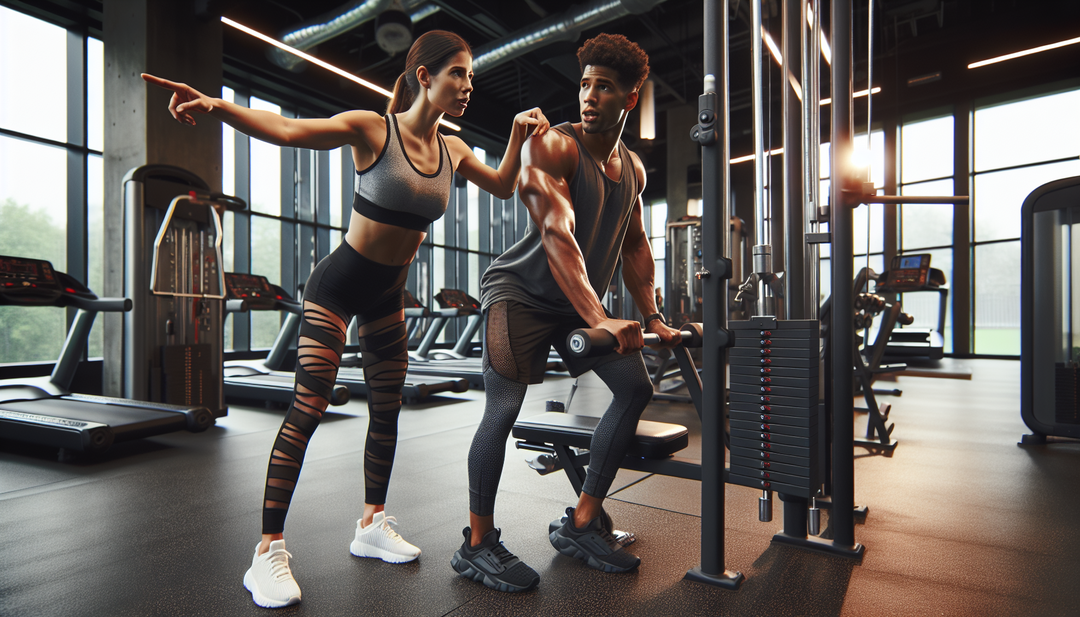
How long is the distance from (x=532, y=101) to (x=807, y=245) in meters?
9.71

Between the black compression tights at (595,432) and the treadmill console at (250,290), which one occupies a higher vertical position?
the treadmill console at (250,290)

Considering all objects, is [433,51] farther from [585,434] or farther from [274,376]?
[274,376]

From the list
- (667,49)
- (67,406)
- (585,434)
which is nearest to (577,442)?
(585,434)

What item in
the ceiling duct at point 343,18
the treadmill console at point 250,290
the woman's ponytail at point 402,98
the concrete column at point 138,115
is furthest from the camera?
the ceiling duct at point 343,18

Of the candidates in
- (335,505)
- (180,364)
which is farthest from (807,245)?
(180,364)

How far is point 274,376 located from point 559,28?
499 cm

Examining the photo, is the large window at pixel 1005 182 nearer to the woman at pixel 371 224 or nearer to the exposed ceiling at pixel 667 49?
the exposed ceiling at pixel 667 49

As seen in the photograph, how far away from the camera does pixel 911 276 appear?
7984mm

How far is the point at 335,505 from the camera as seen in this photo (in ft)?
8.06

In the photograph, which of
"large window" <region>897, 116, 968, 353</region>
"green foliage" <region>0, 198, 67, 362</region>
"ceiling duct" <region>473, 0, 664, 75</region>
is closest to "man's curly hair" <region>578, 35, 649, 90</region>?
"ceiling duct" <region>473, 0, 664, 75</region>

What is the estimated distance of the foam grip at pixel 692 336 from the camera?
5.74 ft

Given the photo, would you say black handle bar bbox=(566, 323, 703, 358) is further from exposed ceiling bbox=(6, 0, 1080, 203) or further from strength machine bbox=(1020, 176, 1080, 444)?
exposed ceiling bbox=(6, 0, 1080, 203)

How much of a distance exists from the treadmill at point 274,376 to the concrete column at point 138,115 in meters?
0.93

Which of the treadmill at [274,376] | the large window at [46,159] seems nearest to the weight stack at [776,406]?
the treadmill at [274,376]
